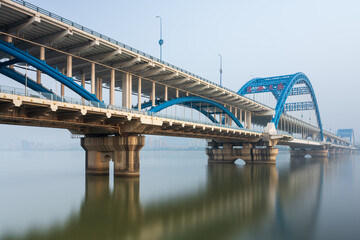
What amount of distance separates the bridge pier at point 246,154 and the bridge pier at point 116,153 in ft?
141

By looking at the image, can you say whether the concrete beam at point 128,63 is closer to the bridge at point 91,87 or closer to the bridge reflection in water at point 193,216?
the bridge at point 91,87

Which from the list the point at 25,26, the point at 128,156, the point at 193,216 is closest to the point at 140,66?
the point at 128,156

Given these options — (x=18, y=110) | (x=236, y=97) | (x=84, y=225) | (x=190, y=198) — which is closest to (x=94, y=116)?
(x=18, y=110)

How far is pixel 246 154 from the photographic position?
80.8m

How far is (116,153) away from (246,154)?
46371mm

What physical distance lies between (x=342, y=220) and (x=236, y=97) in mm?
47277

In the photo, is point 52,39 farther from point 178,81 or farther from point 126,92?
point 178,81

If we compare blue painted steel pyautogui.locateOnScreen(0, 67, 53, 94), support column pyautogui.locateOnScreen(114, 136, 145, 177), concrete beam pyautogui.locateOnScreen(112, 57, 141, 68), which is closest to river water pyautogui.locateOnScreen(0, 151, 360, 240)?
support column pyautogui.locateOnScreen(114, 136, 145, 177)

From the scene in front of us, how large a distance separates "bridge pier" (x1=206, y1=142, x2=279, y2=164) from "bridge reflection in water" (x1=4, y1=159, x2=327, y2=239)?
1816 inches

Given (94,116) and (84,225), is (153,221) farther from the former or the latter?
(94,116)

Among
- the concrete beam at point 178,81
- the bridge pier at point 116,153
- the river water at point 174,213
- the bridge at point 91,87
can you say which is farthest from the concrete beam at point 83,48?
the concrete beam at point 178,81

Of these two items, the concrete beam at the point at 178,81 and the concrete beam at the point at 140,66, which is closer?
the concrete beam at the point at 140,66

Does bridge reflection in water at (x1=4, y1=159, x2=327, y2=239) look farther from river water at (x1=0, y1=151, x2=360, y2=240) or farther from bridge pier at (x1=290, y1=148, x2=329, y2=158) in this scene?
bridge pier at (x1=290, y1=148, x2=329, y2=158)

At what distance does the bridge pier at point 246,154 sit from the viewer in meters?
79.9
